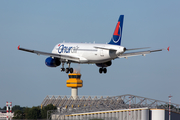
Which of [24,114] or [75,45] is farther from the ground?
[75,45]

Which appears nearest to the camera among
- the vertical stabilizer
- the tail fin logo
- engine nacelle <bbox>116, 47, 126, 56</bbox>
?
engine nacelle <bbox>116, 47, 126, 56</bbox>

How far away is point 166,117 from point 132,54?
33822 mm

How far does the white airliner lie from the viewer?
78.2 meters

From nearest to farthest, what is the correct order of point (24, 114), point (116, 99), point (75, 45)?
point (75, 45) → point (116, 99) → point (24, 114)

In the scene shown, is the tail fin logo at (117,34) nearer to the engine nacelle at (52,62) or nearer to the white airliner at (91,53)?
the white airliner at (91,53)

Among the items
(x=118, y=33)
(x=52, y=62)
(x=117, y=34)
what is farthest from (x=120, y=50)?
(x=52, y=62)

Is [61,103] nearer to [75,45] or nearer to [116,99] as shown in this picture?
[116,99]

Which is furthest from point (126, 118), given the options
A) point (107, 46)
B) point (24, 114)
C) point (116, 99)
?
Answer: point (24, 114)

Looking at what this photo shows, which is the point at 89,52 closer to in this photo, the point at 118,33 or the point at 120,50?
the point at 118,33

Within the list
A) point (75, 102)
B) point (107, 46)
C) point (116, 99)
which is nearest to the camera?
point (107, 46)

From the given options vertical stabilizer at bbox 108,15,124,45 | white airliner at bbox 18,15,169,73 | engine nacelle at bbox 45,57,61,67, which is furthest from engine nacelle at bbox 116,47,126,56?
engine nacelle at bbox 45,57,61,67

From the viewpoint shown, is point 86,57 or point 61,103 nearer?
point 86,57

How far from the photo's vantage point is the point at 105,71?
8750cm

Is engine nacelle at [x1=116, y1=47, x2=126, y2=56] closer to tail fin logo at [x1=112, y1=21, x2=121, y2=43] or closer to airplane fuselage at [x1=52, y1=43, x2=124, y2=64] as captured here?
airplane fuselage at [x1=52, y1=43, x2=124, y2=64]
